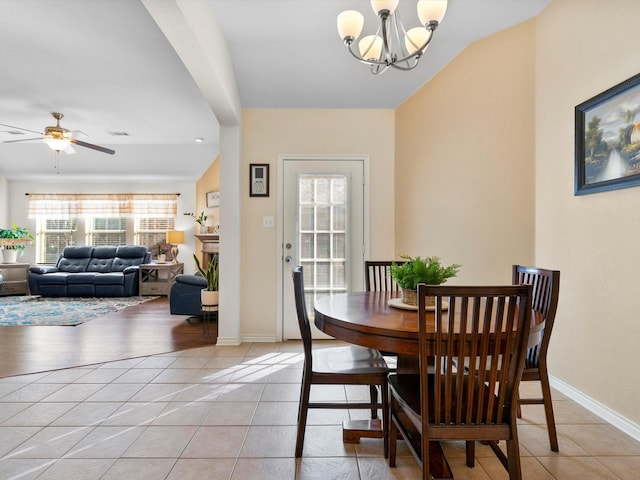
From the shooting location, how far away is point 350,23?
1896mm

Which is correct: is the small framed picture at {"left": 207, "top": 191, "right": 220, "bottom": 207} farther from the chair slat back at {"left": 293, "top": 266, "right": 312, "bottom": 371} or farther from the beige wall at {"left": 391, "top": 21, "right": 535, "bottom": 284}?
the chair slat back at {"left": 293, "top": 266, "right": 312, "bottom": 371}

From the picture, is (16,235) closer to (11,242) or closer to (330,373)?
(11,242)

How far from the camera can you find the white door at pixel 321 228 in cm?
358

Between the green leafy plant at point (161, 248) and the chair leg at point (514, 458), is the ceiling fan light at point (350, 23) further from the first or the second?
the green leafy plant at point (161, 248)

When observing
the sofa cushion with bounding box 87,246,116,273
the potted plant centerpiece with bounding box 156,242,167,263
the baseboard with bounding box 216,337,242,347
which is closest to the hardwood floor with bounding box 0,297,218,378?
the baseboard with bounding box 216,337,242,347

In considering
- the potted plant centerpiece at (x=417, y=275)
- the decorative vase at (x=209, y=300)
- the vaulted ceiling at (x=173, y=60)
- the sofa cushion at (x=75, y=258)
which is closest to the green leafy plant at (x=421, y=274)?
the potted plant centerpiece at (x=417, y=275)

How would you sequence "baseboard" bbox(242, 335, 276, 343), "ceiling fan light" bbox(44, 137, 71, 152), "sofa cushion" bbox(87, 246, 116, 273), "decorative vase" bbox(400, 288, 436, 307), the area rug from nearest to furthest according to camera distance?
"decorative vase" bbox(400, 288, 436, 307) < "baseboard" bbox(242, 335, 276, 343) < "ceiling fan light" bbox(44, 137, 71, 152) < the area rug < "sofa cushion" bbox(87, 246, 116, 273)

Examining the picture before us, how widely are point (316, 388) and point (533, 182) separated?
6.76ft

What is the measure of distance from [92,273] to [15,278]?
1385 millimetres

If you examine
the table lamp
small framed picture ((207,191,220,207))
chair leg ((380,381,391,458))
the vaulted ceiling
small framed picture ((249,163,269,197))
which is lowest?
chair leg ((380,381,391,458))

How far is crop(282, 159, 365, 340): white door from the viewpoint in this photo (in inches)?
141

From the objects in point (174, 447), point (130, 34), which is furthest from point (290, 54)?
point (174, 447)

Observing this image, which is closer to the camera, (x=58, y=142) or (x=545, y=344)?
(x=545, y=344)

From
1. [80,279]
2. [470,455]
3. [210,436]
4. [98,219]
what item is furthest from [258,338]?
[98,219]
